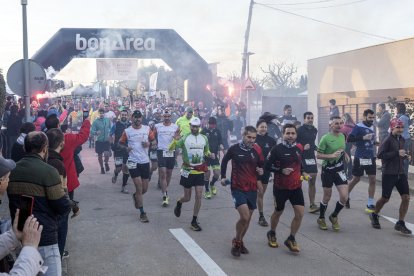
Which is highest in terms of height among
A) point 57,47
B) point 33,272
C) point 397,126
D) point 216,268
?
point 57,47

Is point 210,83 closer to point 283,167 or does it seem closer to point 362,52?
point 362,52

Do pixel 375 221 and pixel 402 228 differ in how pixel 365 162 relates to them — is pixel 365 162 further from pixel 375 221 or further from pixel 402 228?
pixel 402 228

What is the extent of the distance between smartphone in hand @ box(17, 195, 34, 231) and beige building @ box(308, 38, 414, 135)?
1522 cm

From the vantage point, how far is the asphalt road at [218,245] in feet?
18.4

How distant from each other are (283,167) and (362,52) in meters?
13.2

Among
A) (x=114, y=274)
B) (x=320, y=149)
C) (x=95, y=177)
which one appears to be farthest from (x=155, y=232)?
(x=95, y=177)

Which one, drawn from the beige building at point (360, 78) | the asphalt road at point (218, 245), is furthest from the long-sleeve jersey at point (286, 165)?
the beige building at point (360, 78)

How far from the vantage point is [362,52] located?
59.1 ft

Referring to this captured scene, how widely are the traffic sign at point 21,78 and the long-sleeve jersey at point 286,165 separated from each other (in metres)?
5.44

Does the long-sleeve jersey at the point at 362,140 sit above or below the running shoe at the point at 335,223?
above

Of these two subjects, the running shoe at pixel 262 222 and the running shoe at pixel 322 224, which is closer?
the running shoe at pixel 322 224

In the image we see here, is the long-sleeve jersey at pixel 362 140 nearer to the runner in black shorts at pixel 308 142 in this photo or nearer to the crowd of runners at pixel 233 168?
the crowd of runners at pixel 233 168

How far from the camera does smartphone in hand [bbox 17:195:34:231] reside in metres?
2.35

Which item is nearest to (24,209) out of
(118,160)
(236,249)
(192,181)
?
(236,249)
